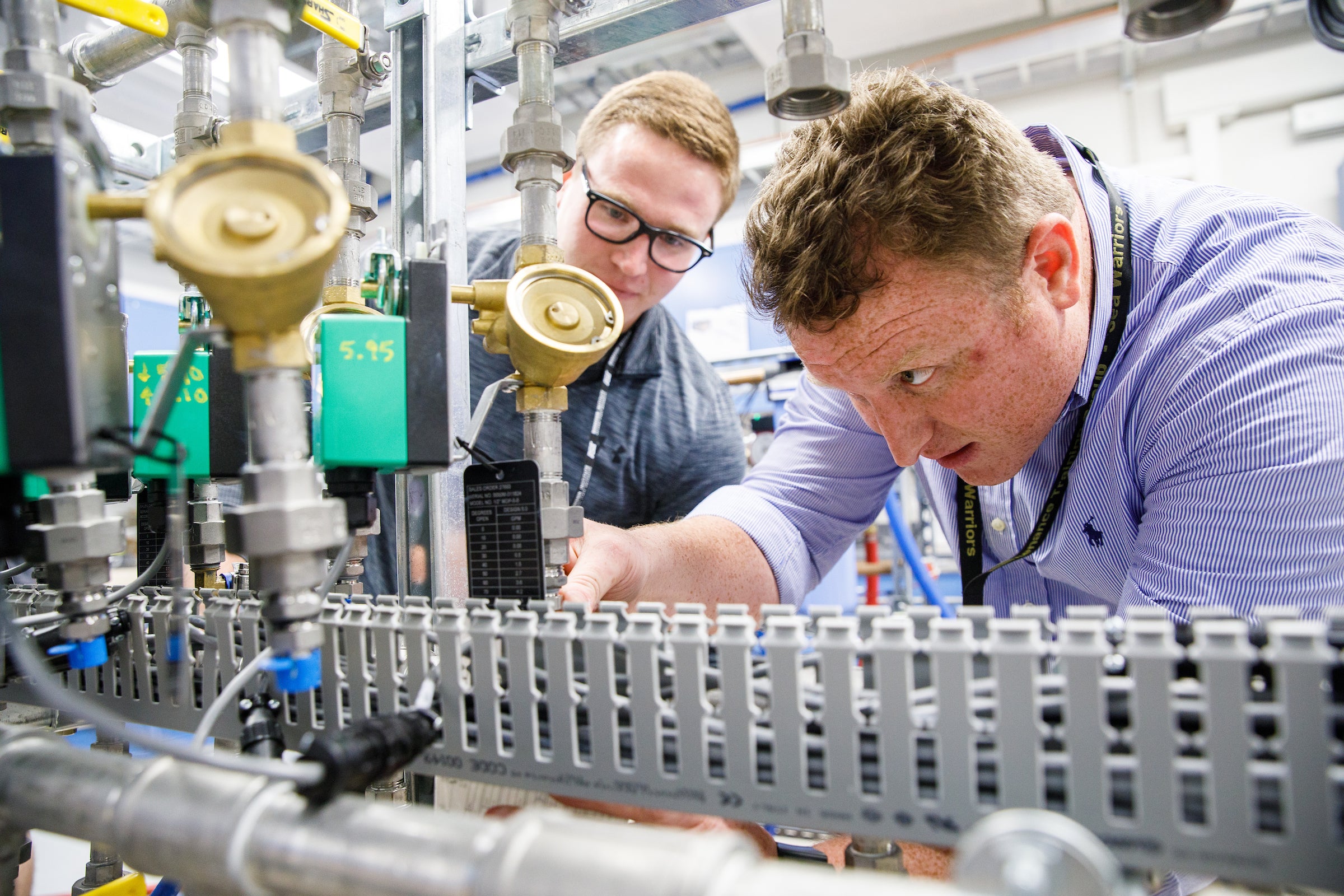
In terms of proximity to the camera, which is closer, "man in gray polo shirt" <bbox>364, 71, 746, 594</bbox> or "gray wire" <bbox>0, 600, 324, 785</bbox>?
"gray wire" <bbox>0, 600, 324, 785</bbox>

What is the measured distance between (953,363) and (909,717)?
1.78ft

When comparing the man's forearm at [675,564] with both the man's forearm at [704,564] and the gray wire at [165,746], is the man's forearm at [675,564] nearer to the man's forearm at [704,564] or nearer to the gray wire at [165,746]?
the man's forearm at [704,564]

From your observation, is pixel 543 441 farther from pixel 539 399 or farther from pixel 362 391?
pixel 362 391

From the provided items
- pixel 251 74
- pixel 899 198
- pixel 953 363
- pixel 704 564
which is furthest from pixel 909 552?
pixel 251 74

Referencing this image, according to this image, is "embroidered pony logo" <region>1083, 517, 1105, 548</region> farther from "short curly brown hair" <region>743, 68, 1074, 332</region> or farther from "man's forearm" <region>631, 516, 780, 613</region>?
"man's forearm" <region>631, 516, 780, 613</region>

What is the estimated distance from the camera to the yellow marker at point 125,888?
652mm

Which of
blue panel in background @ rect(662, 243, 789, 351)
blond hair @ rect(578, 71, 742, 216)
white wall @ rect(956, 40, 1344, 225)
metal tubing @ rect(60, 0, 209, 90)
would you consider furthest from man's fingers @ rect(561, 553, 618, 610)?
white wall @ rect(956, 40, 1344, 225)

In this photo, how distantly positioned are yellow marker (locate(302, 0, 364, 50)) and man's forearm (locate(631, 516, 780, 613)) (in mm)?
639

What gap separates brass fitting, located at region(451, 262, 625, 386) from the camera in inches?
25.0

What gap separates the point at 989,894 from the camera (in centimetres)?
28

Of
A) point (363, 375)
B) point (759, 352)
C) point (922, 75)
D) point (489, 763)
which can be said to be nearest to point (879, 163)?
point (922, 75)

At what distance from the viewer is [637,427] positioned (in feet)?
4.93

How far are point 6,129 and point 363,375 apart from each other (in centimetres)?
26

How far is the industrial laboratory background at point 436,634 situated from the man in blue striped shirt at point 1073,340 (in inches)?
→ 9.8
